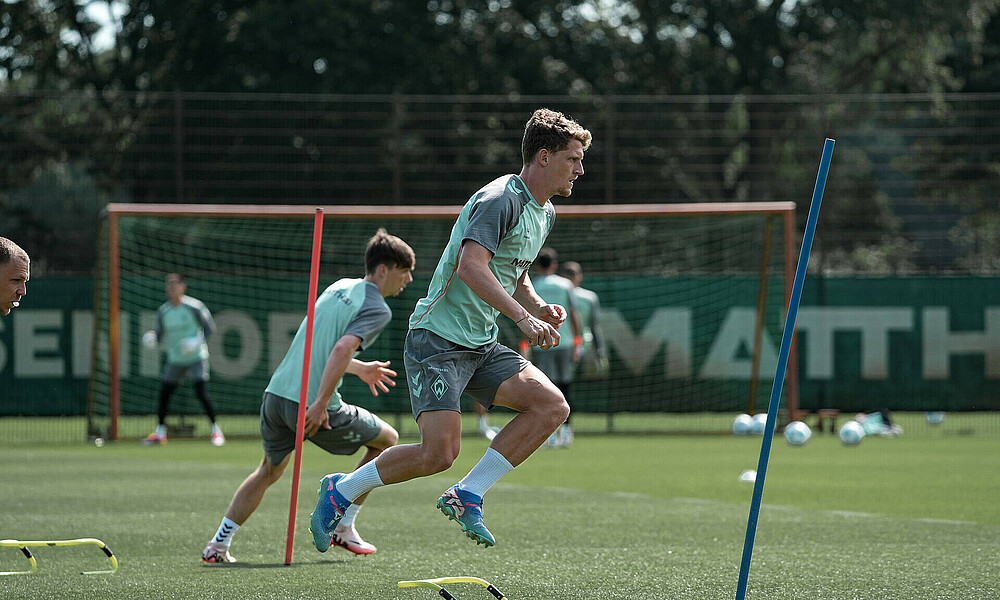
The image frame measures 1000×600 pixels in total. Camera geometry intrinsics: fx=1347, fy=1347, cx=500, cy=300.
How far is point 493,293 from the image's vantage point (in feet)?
18.0

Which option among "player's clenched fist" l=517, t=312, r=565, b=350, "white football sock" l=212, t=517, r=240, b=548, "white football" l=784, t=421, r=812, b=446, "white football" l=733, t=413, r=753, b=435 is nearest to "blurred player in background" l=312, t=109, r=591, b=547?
"player's clenched fist" l=517, t=312, r=565, b=350

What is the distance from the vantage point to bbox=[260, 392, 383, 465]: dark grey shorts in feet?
22.7

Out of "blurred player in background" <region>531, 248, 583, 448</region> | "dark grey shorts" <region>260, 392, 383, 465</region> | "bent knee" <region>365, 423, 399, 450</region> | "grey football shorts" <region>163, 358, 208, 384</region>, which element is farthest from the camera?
"grey football shorts" <region>163, 358, 208, 384</region>

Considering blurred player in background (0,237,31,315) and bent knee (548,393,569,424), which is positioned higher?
blurred player in background (0,237,31,315)

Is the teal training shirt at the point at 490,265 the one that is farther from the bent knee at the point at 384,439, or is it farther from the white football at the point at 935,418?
the white football at the point at 935,418

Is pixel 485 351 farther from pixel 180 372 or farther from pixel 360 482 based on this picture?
pixel 180 372

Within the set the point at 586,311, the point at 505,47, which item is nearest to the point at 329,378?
the point at 586,311

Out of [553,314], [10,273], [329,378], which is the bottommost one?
[329,378]

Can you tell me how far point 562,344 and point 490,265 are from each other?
30.1 feet

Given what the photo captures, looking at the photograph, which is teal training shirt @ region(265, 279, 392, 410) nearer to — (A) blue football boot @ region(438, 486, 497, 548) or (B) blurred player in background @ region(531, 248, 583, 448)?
(A) blue football boot @ region(438, 486, 497, 548)

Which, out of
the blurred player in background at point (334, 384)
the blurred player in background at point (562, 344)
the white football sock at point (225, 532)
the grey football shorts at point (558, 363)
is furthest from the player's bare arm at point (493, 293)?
the grey football shorts at point (558, 363)

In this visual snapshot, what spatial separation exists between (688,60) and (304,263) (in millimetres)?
15601

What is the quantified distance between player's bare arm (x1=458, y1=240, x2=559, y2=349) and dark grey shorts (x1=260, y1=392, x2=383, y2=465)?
5.50 feet

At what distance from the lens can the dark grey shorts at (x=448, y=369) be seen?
5816 millimetres
